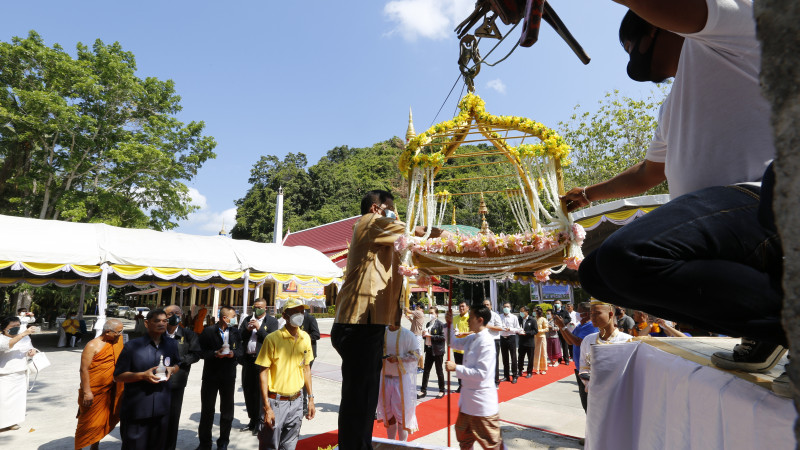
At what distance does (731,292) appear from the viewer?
97 centimetres

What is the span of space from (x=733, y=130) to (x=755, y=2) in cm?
79

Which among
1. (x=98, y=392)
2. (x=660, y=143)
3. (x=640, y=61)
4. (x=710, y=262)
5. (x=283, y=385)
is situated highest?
(x=640, y=61)

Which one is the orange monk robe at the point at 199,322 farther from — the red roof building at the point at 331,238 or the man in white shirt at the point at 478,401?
the red roof building at the point at 331,238

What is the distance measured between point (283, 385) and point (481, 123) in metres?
3.85

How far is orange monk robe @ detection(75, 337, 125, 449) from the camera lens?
5.05 m

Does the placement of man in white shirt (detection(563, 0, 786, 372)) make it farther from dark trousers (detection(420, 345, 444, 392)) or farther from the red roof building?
the red roof building

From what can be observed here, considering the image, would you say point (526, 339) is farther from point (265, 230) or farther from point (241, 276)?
point (265, 230)

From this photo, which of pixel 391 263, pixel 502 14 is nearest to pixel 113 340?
pixel 391 263

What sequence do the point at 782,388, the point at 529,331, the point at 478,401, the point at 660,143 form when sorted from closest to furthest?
the point at 782,388, the point at 660,143, the point at 478,401, the point at 529,331

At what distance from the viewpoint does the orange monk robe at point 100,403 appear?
16.6 feet

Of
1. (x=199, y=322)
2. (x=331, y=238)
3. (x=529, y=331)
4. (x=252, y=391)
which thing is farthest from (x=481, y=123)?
(x=331, y=238)

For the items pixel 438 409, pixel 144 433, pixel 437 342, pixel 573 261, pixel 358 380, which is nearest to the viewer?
pixel 358 380

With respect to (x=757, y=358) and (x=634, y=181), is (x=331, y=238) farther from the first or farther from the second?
(x=757, y=358)

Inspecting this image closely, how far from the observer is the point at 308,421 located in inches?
284
